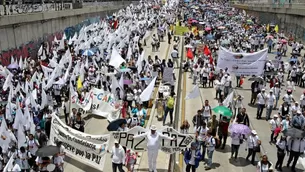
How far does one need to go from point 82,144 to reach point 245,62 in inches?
442

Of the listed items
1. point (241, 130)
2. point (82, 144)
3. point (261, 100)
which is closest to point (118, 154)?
point (82, 144)

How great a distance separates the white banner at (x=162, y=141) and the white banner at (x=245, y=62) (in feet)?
32.4

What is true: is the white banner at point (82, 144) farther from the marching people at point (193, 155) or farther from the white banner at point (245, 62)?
the white banner at point (245, 62)

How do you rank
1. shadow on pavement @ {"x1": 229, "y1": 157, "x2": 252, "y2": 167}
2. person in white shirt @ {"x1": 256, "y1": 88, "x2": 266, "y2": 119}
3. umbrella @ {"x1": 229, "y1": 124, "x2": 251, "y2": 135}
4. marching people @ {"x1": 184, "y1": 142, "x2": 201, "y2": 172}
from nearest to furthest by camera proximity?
marching people @ {"x1": 184, "y1": 142, "x2": 201, "y2": 172}
umbrella @ {"x1": 229, "y1": 124, "x2": 251, "y2": 135}
shadow on pavement @ {"x1": 229, "y1": 157, "x2": 252, "y2": 167}
person in white shirt @ {"x1": 256, "y1": 88, "x2": 266, "y2": 119}

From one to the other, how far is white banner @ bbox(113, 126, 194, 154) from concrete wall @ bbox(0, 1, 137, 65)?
17.1 meters

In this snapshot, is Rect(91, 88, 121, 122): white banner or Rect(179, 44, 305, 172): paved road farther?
Rect(91, 88, 121, 122): white banner

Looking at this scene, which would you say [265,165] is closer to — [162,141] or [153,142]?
[162,141]

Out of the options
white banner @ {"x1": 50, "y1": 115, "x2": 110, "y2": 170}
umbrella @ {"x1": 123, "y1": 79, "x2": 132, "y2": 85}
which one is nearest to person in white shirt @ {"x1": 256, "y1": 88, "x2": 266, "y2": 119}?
umbrella @ {"x1": 123, "y1": 79, "x2": 132, "y2": 85}

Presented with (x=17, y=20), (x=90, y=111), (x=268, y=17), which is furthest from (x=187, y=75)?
(x=268, y=17)

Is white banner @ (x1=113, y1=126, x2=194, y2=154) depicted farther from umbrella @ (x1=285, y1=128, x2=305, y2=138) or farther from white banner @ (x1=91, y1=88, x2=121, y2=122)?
white banner @ (x1=91, y1=88, x2=121, y2=122)

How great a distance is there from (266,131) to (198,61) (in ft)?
33.4

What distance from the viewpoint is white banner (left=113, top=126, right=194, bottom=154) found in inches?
437

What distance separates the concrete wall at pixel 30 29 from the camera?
26094 mm

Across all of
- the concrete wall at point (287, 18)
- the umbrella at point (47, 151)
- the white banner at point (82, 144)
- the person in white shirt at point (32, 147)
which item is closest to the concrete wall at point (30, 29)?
the white banner at point (82, 144)
